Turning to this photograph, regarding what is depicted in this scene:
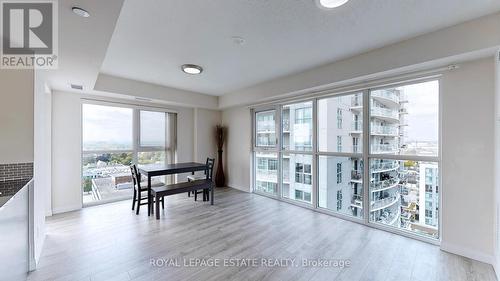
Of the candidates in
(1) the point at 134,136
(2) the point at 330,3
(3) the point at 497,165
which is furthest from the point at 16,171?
(3) the point at 497,165

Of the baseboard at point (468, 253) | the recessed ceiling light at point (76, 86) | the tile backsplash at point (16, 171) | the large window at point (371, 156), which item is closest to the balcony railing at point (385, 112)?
the large window at point (371, 156)

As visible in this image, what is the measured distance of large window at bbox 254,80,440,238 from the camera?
2713 millimetres

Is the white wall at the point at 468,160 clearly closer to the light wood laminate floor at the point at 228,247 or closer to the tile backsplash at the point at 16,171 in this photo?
the light wood laminate floor at the point at 228,247

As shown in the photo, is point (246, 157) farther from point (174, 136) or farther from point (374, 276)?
point (374, 276)

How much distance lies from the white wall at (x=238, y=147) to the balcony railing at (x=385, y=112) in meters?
2.76

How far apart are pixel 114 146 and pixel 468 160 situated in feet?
18.8

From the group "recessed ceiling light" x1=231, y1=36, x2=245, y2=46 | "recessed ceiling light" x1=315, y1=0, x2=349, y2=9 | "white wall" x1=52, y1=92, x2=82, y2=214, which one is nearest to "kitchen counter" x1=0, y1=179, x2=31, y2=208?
"white wall" x1=52, y1=92, x2=82, y2=214

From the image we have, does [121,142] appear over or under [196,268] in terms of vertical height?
over

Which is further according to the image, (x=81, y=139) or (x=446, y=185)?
(x=81, y=139)

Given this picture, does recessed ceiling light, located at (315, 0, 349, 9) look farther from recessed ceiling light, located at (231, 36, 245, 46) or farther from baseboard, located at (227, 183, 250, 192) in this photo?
baseboard, located at (227, 183, 250, 192)

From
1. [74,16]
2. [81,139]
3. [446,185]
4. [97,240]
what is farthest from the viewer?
[81,139]

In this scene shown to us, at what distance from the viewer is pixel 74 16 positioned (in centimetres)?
150

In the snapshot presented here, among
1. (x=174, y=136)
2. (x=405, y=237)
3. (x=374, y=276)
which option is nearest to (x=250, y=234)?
(x=374, y=276)

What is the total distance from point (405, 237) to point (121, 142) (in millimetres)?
5331
